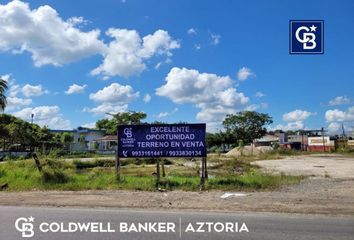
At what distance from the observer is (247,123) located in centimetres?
11231

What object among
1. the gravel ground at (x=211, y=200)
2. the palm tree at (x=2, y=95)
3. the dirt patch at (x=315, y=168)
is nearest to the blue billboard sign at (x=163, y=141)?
the gravel ground at (x=211, y=200)

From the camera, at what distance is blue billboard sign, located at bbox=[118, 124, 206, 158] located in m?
18.1

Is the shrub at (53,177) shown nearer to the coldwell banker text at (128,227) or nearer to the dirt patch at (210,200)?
the dirt patch at (210,200)

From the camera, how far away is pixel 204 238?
27.0 ft

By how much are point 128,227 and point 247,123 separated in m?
105

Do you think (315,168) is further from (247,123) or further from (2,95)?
(247,123)

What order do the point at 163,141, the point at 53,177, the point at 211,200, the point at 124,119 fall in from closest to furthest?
the point at 211,200
the point at 53,177
the point at 163,141
the point at 124,119

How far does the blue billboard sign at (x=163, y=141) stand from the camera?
18141 millimetres

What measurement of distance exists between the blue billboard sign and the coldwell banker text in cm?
838

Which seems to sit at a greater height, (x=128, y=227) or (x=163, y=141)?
(x=163, y=141)

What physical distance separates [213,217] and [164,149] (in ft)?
25.8

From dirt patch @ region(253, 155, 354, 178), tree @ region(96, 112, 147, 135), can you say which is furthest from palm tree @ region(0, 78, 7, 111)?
tree @ region(96, 112, 147, 135)

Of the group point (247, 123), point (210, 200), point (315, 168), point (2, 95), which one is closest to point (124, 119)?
point (247, 123)

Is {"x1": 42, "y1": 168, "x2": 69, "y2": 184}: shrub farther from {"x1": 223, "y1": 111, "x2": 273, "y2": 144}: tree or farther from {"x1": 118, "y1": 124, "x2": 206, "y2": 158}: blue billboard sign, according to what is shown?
{"x1": 223, "y1": 111, "x2": 273, "y2": 144}: tree
